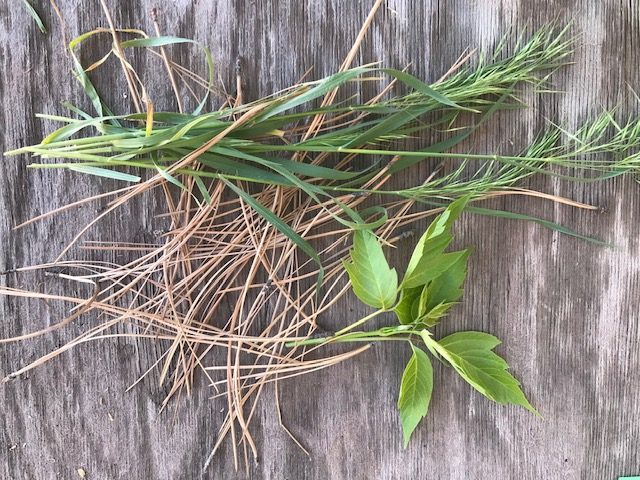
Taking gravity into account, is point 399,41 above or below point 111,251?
above

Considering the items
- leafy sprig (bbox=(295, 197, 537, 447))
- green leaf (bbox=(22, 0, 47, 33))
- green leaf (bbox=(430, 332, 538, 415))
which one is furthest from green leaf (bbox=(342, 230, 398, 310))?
green leaf (bbox=(22, 0, 47, 33))

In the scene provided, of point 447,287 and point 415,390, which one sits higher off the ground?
point 447,287

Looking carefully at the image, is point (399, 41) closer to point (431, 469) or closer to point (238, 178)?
point (238, 178)

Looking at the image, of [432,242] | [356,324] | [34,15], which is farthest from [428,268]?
[34,15]

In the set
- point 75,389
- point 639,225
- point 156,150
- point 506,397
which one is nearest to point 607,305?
point 639,225

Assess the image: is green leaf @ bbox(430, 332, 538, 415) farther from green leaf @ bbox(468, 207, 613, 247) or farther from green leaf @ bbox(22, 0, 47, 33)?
green leaf @ bbox(22, 0, 47, 33)

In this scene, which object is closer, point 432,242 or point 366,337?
point 432,242

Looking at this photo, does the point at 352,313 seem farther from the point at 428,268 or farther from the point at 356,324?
the point at 428,268
